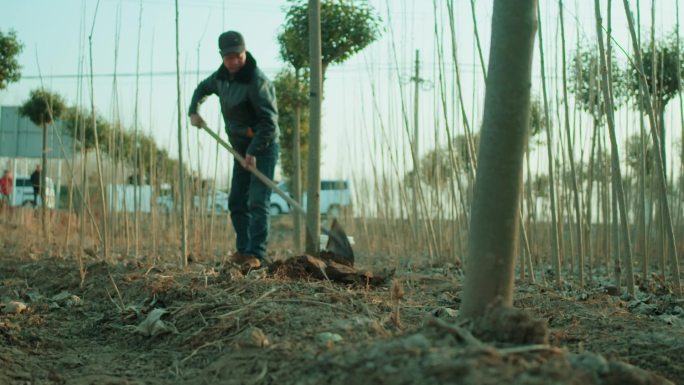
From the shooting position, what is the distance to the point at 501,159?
5.30ft

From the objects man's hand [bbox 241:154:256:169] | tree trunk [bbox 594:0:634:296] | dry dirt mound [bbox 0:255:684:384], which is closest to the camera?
dry dirt mound [bbox 0:255:684:384]

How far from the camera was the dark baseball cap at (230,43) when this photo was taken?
13.7 ft

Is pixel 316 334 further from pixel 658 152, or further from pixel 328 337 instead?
pixel 658 152

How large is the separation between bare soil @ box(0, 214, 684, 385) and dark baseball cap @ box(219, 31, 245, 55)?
1.49 meters

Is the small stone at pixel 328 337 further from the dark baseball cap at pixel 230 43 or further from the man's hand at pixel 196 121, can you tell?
the man's hand at pixel 196 121

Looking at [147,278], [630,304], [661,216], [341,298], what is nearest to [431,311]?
[341,298]

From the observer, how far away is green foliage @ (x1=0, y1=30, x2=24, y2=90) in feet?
28.5

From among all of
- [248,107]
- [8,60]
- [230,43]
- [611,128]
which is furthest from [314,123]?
[8,60]

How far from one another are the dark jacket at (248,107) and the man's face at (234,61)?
0.03 meters

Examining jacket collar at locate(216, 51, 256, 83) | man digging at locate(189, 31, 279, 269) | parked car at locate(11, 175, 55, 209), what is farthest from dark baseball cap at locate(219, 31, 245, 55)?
parked car at locate(11, 175, 55, 209)

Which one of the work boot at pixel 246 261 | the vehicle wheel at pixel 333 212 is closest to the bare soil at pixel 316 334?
the work boot at pixel 246 261

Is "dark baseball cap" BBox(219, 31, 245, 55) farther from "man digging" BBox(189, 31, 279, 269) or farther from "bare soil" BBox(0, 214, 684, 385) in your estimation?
"bare soil" BBox(0, 214, 684, 385)

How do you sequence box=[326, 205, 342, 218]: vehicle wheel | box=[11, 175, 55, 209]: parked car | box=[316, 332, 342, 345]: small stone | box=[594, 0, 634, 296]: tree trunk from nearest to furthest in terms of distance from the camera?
1. box=[316, 332, 342, 345]: small stone
2. box=[594, 0, 634, 296]: tree trunk
3. box=[11, 175, 55, 209]: parked car
4. box=[326, 205, 342, 218]: vehicle wheel

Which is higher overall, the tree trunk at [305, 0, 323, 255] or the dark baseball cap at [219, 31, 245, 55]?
the dark baseball cap at [219, 31, 245, 55]
